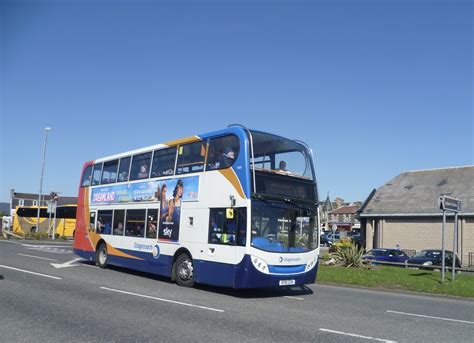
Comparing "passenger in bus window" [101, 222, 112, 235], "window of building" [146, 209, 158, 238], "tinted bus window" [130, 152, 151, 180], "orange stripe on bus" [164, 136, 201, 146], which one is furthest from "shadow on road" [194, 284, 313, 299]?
"passenger in bus window" [101, 222, 112, 235]

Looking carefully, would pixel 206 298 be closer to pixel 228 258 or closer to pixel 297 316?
pixel 228 258

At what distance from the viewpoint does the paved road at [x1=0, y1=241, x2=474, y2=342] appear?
7395 mm

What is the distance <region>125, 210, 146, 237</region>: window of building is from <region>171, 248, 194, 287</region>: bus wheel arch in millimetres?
2077

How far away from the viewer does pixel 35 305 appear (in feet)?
31.0

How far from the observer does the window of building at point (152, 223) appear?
48.5 feet

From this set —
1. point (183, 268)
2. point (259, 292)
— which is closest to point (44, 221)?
point (183, 268)

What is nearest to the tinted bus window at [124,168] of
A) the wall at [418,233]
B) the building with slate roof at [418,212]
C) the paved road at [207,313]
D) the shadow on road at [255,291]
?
→ the paved road at [207,313]

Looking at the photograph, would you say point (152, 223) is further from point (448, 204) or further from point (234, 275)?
point (448, 204)

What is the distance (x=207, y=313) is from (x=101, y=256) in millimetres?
9667

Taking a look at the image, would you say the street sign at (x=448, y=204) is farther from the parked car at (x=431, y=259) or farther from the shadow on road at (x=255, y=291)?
the parked car at (x=431, y=259)

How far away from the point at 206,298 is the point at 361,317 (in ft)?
11.8

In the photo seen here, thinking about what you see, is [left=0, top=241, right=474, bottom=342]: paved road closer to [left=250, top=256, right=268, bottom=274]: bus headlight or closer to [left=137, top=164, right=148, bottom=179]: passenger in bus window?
[left=250, top=256, right=268, bottom=274]: bus headlight

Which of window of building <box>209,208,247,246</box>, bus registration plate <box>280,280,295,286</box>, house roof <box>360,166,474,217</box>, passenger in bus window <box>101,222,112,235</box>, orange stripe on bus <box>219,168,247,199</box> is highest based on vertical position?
house roof <box>360,166,474,217</box>

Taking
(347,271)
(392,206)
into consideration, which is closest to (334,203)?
(392,206)
